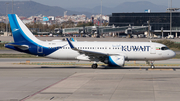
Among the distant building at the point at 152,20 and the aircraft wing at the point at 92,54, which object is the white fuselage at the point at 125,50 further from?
the distant building at the point at 152,20

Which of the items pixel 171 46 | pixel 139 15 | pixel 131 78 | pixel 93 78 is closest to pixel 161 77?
pixel 131 78

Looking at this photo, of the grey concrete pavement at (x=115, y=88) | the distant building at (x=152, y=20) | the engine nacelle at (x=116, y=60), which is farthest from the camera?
the distant building at (x=152, y=20)

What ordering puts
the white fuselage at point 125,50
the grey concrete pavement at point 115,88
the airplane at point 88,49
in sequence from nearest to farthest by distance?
the grey concrete pavement at point 115,88, the airplane at point 88,49, the white fuselage at point 125,50

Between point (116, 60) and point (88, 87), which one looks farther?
point (116, 60)

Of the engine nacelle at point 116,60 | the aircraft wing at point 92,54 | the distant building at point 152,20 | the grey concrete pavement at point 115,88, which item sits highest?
the distant building at point 152,20

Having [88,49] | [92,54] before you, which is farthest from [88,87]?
[88,49]

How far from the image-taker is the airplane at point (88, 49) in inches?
1410

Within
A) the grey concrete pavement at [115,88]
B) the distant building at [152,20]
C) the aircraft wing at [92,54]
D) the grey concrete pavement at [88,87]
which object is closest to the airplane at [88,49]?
the aircraft wing at [92,54]

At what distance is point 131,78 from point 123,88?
5241 millimetres

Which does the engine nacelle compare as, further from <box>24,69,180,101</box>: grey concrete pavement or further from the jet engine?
<box>24,69,180,101</box>: grey concrete pavement

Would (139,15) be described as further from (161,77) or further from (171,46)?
(161,77)

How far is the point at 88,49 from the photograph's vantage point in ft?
120

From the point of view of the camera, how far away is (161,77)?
28188 millimetres

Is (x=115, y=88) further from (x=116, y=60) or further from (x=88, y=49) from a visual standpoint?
(x=88, y=49)
